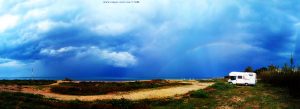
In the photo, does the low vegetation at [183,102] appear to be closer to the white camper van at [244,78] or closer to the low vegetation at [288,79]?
the low vegetation at [288,79]

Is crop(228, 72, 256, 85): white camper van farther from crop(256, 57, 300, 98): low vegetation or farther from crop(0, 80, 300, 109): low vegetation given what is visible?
crop(0, 80, 300, 109): low vegetation

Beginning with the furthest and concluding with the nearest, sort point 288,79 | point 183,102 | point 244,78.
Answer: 1. point 244,78
2. point 288,79
3. point 183,102

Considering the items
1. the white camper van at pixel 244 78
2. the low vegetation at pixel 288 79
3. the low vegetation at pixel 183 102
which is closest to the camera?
the low vegetation at pixel 183 102

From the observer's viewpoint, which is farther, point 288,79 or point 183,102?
point 288,79

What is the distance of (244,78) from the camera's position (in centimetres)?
6469

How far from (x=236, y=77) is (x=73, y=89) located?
24876mm

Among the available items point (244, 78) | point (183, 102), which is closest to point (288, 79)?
point (244, 78)

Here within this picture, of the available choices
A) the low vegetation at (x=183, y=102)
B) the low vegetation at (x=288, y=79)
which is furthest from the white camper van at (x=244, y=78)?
the low vegetation at (x=183, y=102)

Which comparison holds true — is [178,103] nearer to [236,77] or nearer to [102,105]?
[102,105]

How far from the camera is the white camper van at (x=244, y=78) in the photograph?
63.6 metres

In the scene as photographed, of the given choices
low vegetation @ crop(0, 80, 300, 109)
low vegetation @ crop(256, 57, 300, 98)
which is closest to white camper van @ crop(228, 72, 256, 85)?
low vegetation @ crop(256, 57, 300, 98)

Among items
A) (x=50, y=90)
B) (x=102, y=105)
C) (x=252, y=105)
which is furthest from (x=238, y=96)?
(x=50, y=90)

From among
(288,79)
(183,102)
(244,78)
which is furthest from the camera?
(244,78)

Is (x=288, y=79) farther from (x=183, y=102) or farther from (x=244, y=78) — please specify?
(x=183, y=102)
